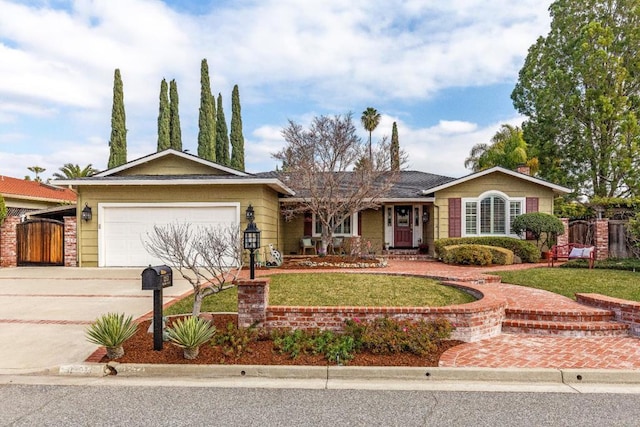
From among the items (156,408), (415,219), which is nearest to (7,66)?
(156,408)

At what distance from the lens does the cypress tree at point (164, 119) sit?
1163 inches

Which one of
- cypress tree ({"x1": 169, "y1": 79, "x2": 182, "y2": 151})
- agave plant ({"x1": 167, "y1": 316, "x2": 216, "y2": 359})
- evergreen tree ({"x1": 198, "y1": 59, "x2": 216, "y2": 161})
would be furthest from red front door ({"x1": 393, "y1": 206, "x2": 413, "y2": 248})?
cypress tree ({"x1": 169, "y1": 79, "x2": 182, "y2": 151})

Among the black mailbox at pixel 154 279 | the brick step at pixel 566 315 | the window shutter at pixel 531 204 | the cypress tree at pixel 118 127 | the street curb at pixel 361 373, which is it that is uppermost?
the cypress tree at pixel 118 127

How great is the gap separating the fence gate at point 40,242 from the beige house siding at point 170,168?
291 cm

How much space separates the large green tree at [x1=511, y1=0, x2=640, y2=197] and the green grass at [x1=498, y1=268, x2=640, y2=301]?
12751 mm

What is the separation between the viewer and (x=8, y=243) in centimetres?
1392

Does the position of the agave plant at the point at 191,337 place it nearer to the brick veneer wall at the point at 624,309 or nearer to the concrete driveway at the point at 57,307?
the concrete driveway at the point at 57,307

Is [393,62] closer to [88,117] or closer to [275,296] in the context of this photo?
[275,296]

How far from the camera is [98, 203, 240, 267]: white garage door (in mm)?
13547

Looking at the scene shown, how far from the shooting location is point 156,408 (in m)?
3.89

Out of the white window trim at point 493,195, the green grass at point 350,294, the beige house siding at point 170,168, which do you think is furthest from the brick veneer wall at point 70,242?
the white window trim at point 493,195

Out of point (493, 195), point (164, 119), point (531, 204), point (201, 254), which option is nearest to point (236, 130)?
point (164, 119)

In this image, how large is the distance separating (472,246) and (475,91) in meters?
8.49

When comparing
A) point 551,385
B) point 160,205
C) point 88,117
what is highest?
point 88,117
